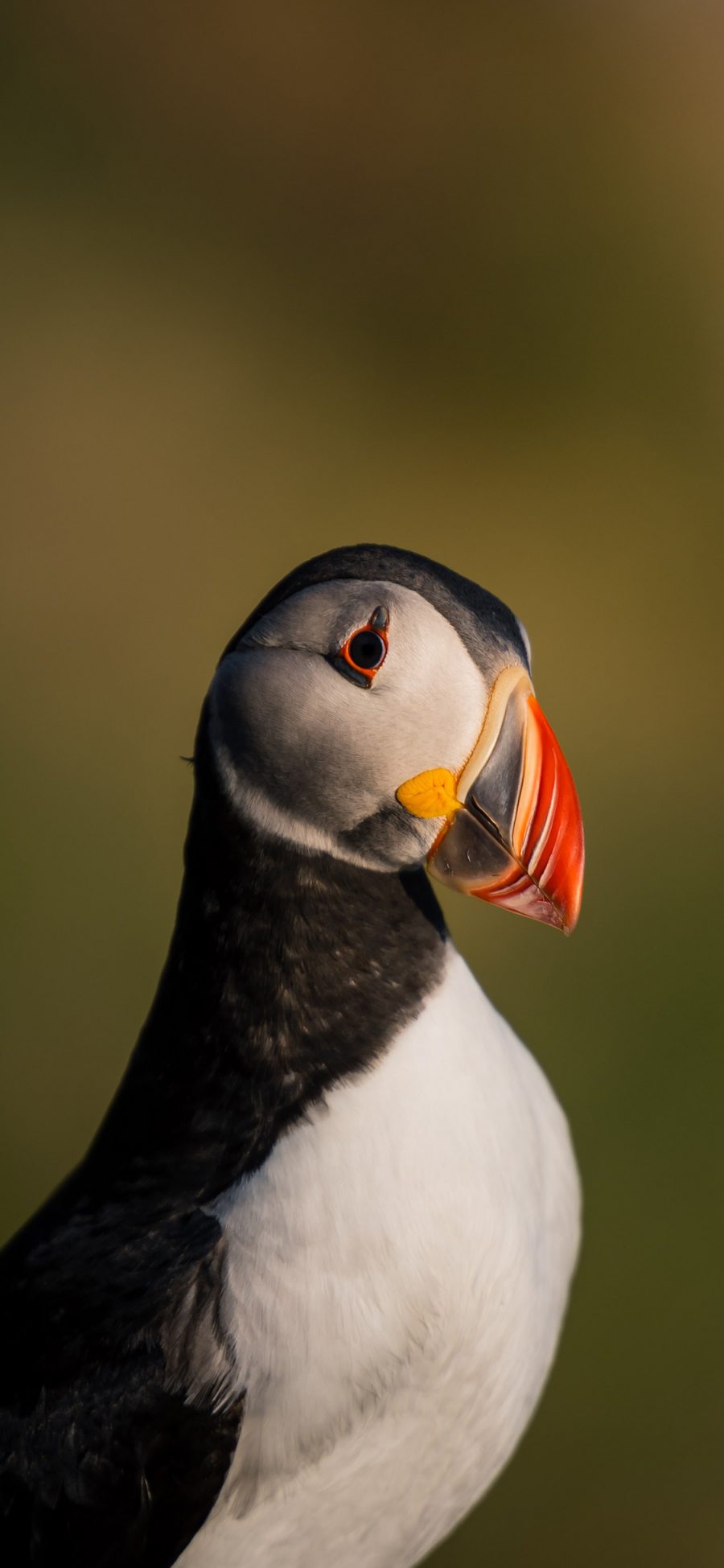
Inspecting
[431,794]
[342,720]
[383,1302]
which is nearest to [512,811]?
[431,794]

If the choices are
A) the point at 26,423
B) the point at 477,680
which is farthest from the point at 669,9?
the point at 477,680

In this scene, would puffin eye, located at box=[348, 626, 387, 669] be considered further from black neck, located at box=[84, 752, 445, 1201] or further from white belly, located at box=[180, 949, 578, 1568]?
white belly, located at box=[180, 949, 578, 1568]

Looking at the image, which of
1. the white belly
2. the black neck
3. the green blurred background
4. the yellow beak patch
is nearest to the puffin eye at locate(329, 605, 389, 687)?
the yellow beak patch

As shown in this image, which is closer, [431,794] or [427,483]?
[431,794]

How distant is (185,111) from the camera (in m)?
8.34

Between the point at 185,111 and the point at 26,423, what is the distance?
2.47 m

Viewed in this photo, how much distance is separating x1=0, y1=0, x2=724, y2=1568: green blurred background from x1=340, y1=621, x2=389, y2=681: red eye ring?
7.28ft

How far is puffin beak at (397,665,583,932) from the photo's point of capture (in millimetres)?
1626

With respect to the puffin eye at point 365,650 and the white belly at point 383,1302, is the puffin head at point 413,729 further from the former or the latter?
the white belly at point 383,1302

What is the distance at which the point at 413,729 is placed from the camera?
162 centimetres

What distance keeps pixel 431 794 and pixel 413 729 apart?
0.25ft

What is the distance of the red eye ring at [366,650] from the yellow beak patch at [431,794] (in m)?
0.13

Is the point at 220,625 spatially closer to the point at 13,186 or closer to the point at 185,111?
the point at 13,186

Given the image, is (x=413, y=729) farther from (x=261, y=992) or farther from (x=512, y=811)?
(x=261, y=992)
